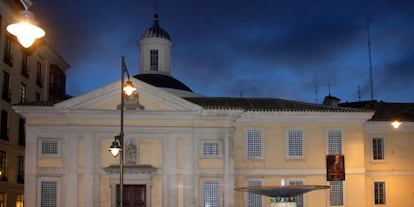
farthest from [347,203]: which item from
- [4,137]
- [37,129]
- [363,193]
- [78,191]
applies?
[4,137]

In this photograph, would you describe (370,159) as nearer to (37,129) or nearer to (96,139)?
(96,139)

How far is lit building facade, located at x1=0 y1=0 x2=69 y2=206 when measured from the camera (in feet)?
141

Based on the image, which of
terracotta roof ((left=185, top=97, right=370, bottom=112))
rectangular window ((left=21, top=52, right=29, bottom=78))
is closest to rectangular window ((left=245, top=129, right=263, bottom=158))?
terracotta roof ((left=185, top=97, right=370, bottom=112))

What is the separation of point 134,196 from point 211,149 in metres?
5.12

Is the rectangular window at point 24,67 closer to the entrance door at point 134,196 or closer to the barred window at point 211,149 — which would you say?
the entrance door at point 134,196

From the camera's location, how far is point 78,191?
3622 centimetres

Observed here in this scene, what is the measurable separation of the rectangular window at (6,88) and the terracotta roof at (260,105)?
12674mm

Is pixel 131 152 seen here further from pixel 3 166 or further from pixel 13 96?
pixel 13 96

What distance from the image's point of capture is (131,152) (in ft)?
121

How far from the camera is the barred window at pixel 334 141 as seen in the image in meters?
39.8

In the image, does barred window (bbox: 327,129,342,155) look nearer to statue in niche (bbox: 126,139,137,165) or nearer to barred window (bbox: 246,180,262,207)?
barred window (bbox: 246,180,262,207)

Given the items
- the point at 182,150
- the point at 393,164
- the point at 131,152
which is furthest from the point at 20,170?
the point at 393,164

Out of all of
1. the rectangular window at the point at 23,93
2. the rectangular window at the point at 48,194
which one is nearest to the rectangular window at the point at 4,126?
the rectangular window at the point at 23,93

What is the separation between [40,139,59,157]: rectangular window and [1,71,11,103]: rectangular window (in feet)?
27.3
